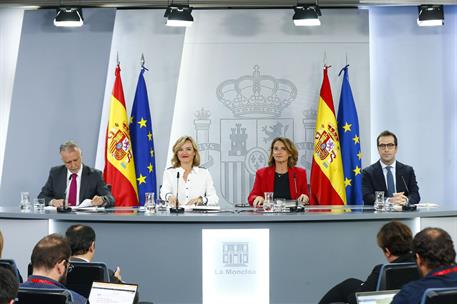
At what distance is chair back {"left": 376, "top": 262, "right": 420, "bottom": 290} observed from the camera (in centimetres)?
469

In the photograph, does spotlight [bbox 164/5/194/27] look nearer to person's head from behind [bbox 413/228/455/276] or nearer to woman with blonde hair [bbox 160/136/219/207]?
woman with blonde hair [bbox 160/136/219/207]

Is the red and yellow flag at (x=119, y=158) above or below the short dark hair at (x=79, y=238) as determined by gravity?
above

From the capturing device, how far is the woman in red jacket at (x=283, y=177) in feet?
26.6

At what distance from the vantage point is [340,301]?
524cm

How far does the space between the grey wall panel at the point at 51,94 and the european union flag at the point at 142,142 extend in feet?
1.56

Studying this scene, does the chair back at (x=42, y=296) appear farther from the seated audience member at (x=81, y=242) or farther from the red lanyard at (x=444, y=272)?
the red lanyard at (x=444, y=272)

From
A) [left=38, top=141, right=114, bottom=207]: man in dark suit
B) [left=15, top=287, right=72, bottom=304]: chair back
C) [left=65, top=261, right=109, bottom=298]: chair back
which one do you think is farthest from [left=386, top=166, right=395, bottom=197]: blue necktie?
[left=15, top=287, right=72, bottom=304]: chair back

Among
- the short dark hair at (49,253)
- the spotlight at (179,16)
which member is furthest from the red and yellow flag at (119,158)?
the short dark hair at (49,253)

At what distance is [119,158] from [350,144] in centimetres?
254

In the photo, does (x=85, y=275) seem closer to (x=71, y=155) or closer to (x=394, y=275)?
(x=394, y=275)

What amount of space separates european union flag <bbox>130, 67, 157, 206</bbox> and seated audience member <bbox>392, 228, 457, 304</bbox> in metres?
5.94

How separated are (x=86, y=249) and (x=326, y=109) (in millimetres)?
5048

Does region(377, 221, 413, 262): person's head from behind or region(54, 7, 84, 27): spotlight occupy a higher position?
region(54, 7, 84, 27): spotlight

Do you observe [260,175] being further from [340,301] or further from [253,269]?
[340,301]
